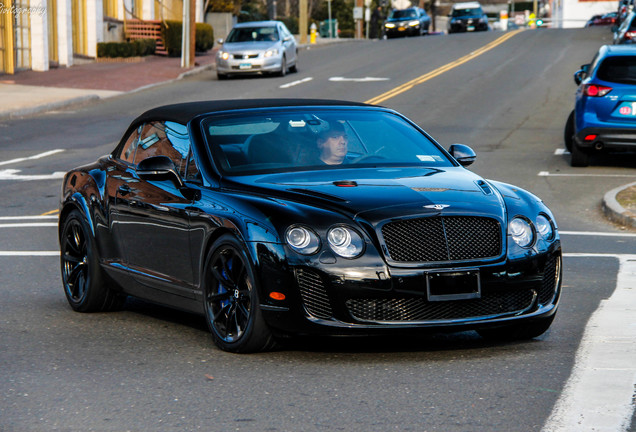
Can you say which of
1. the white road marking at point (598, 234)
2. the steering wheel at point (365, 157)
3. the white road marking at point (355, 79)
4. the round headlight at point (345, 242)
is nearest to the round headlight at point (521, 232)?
the round headlight at point (345, 242)

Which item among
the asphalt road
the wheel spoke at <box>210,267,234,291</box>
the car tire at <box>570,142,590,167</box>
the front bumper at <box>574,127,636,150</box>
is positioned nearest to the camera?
the asphalt road

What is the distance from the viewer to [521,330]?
7.22 meters

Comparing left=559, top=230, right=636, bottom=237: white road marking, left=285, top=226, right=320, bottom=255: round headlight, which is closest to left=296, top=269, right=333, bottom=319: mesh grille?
left=285, top=226, right=320, bottom=255: round headlight

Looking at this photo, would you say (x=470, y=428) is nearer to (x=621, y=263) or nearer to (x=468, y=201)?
(x=468, y=201)

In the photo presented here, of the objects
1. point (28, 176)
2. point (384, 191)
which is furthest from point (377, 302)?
point (28, 176)

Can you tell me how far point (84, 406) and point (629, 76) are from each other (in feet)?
46.0

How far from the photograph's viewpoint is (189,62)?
42688 millimetres

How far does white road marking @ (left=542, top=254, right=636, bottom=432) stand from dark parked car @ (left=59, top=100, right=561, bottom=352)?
43 centimetres

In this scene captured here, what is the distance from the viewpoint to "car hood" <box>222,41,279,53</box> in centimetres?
3772

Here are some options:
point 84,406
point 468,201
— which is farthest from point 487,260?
point 84,406

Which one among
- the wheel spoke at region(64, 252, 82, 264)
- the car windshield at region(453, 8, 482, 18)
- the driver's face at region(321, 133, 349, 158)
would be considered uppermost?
the car windshield at region(453, 8, 482, 18)

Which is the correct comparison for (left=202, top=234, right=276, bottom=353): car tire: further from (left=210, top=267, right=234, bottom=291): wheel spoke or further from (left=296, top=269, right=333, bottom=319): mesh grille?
(left=296, top=269, right=333, bottom=319): mesh grille

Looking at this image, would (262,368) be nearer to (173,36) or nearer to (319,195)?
(319,195)

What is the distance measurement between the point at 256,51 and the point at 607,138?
68.2 feet
